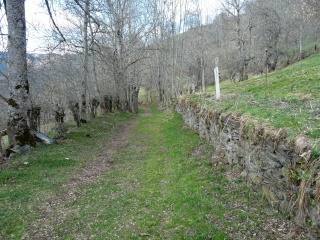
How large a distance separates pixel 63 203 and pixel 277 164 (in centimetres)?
480

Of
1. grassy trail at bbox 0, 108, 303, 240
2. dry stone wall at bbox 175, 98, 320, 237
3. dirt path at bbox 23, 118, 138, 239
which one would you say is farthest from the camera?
dirt path at bbox 23, 118, 138, 239

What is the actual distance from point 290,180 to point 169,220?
8.06 feet

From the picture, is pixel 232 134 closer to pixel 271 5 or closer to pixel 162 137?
pixel 162 137

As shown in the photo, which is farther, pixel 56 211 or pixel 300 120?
pixel 56 211

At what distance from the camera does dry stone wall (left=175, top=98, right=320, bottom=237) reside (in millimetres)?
3602

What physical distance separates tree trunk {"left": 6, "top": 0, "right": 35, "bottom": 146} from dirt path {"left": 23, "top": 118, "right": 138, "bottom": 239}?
2.83m

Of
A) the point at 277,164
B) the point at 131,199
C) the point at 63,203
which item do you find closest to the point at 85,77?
the point at 63,203

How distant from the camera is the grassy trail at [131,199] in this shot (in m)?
4.73

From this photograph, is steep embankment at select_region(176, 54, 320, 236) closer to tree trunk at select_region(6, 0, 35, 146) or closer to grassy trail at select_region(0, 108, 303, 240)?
grassy trail at select_region(0, 108, 303, 240)

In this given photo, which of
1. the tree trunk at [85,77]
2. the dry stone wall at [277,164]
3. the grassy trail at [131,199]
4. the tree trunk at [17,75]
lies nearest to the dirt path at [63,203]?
the grassy trail at [131,199]

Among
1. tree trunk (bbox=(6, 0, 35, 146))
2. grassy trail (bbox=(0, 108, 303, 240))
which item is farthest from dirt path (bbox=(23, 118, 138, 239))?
tree trunk (bbox=(6, 0, 35, 146))

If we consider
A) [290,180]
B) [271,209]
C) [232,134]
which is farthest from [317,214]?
[232,134]

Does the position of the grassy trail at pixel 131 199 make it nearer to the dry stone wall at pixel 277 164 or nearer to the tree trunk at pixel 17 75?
the dry stone wall at pixel 277 164

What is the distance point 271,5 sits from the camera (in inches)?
1265
